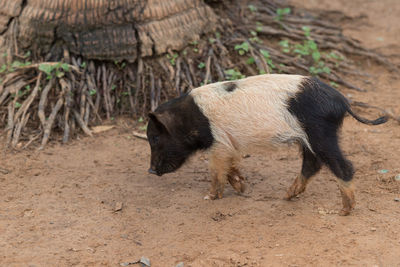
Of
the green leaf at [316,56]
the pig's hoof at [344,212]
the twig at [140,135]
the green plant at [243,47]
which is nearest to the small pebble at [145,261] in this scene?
the pig's hoof at [344,212]

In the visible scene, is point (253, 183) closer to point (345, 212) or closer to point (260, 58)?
point (345, 212)

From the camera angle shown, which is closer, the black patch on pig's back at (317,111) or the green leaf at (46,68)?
the black patch on pig's back at (317,111)

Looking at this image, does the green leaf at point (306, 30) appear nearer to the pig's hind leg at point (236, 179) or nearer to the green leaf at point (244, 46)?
the green leaf at point (244, 46)

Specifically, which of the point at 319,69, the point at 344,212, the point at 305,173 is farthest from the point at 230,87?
the point at 319,69

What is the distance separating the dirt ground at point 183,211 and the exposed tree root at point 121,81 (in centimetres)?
40

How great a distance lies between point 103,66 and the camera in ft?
23.8

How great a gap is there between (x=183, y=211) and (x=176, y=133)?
827 millimetres

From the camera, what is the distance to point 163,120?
197 inches

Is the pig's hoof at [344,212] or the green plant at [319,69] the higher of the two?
the green plant at [319,69]

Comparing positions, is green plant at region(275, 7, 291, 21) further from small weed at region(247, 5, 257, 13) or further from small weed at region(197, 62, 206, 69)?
small weed at region(197, 62, 206, 69)

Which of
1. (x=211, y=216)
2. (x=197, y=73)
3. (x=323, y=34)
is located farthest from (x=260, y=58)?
(x=211, y=216)

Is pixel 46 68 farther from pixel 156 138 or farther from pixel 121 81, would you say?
pixel 156 138

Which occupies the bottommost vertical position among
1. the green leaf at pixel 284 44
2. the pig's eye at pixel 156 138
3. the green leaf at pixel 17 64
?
the pig's eye at pixel 156 138

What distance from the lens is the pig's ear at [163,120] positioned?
16.3 feet
